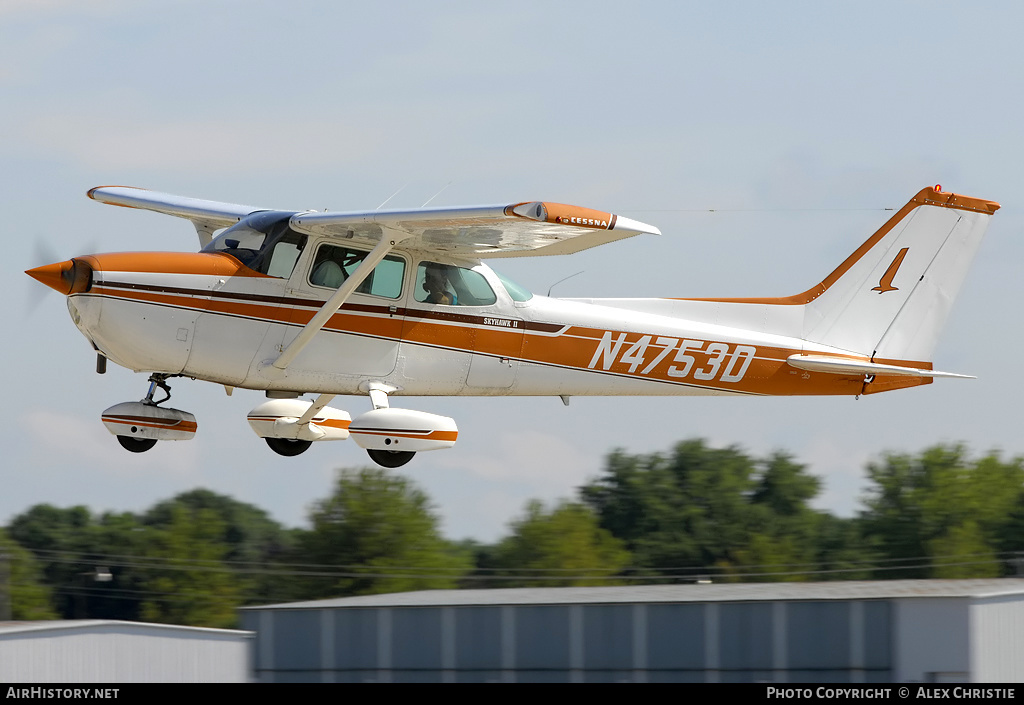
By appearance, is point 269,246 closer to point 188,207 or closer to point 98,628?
point 188,207

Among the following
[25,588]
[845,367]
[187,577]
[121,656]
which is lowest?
[121,656]

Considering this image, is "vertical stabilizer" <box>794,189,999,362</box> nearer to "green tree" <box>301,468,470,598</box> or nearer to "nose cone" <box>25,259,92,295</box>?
"nose cone" <box>25,259,92,295</box>

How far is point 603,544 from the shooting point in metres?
55.2

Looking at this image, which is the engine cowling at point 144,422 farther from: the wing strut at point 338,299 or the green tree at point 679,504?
the green tree at point 679,504

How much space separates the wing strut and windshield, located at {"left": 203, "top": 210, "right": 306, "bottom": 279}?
537mm

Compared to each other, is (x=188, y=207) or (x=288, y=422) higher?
(x=188, y=207)

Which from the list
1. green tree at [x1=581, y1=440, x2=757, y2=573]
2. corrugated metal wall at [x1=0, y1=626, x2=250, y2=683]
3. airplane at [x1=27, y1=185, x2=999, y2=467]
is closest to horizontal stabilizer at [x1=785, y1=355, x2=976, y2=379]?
airplane at [x1=27, y1=185, x2=999, y2=467]

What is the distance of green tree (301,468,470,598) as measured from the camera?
53.8 meters

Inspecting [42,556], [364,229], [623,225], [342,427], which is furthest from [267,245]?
[42,556]

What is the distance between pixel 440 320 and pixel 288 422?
6.86 feet

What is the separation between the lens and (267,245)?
13109 mm

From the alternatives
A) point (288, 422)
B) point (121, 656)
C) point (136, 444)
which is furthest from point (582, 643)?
point (136, 444)
